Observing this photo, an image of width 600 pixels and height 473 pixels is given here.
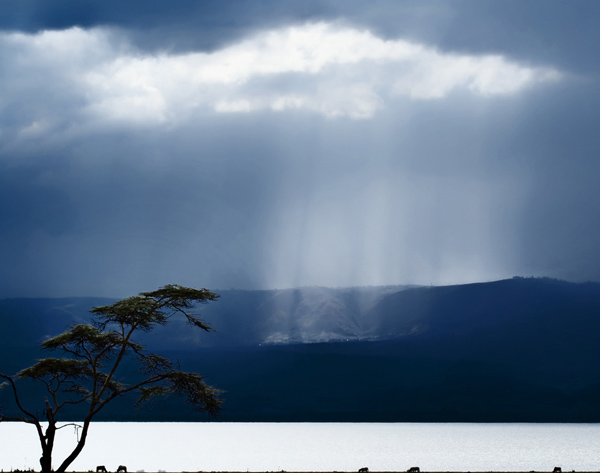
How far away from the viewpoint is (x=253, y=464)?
5679 inches

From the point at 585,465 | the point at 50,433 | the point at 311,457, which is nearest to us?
the point at 50,433

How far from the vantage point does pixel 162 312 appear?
177 feet

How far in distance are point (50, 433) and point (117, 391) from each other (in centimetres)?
608

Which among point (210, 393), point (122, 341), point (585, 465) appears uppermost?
point (122, 341)

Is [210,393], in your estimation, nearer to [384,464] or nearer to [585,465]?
[384,464]

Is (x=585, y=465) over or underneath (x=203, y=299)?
underneath

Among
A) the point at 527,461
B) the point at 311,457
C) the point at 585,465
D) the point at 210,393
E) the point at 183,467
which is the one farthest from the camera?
the point at 311,457

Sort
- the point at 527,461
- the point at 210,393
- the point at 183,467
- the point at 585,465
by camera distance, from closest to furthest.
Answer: the point at 210,393
the point at 183,467
the point at 585,465
the point at 527,461

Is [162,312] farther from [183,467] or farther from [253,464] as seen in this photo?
[253,464]

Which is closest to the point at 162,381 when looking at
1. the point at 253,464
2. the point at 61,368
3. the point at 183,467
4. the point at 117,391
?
the point at 117,391

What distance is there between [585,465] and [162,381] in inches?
4468

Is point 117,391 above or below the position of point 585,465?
above

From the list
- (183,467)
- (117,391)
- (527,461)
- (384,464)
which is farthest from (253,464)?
(117,391)

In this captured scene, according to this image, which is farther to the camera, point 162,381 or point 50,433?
point 162,381
